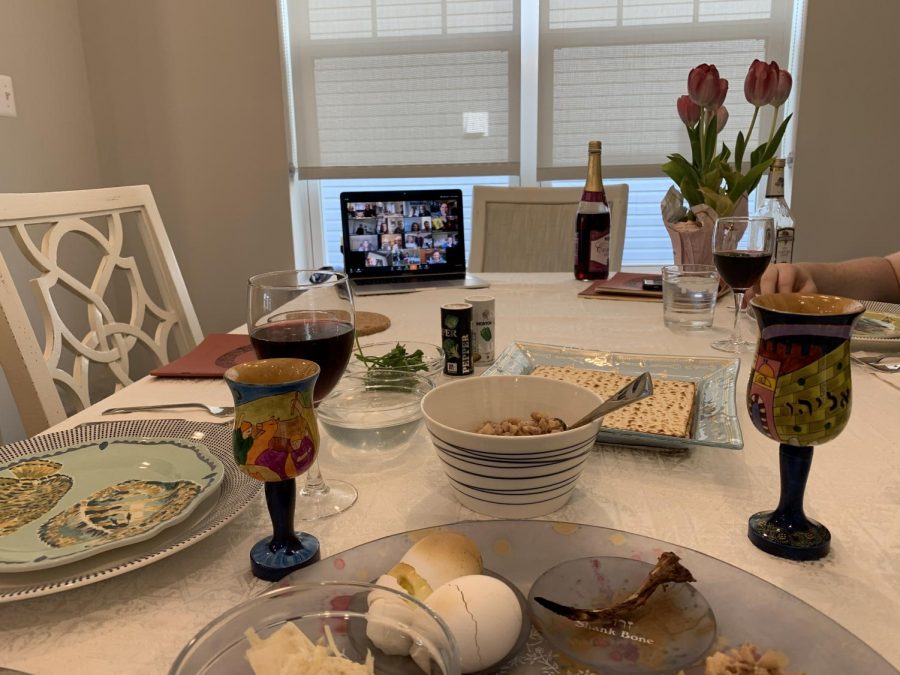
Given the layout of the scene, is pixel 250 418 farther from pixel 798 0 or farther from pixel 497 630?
pixel 798 0

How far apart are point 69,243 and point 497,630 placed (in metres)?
2.77

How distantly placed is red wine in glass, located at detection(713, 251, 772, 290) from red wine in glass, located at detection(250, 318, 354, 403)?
2.11ft

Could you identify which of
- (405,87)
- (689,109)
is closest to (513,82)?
(405,87)

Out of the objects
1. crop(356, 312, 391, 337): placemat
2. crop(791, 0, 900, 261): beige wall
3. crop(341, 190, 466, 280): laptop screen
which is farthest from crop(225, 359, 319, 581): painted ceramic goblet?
crop(791, 0, 900, 261): beige wall

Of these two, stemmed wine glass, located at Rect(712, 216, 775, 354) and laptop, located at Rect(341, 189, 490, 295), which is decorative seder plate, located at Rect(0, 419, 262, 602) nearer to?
stemmed wine glass, located at Rect(712, 216, 775, 354)

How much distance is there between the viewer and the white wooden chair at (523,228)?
7.10 ft

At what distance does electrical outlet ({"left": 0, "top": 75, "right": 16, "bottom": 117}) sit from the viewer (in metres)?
2.26

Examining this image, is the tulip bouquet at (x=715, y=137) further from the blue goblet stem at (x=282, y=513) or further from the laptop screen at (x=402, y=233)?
the blue goblet stem at (x=282, y=513)

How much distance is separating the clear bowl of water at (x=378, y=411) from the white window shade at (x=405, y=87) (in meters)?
2.15

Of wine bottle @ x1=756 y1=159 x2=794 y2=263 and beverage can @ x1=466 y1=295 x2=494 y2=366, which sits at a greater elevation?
wine bottle @ x1=756 y1=159 x2=794 y2=263

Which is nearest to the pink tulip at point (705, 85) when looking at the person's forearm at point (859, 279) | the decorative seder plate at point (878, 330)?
the person's forearm at point (859, 279)

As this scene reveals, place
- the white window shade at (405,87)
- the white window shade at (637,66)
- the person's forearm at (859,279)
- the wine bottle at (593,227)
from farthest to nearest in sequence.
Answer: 1. the white window shade at (405,87)
2. the white window shade at (637,66)
3. the wine bottle at (593,227)
4. the person's forearm at (859,279)

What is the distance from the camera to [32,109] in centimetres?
244

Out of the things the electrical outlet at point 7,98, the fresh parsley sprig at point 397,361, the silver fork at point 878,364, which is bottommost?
the silver fork at point 878,364
